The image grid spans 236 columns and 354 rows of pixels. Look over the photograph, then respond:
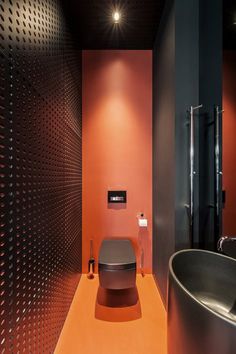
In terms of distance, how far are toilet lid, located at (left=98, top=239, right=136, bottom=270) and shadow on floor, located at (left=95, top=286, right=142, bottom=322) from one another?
48 cm

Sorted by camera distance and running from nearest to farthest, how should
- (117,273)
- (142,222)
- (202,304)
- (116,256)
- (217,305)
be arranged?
1. (202,304)
2. (217,305)
3. (117,273)
4. (116,256)
5. (142,222)

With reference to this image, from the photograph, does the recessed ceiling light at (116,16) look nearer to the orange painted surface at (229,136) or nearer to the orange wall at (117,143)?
the orange wall at (117,143)

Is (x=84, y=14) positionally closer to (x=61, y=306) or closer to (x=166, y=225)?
(x=166, y=225)

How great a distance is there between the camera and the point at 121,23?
7.20ft

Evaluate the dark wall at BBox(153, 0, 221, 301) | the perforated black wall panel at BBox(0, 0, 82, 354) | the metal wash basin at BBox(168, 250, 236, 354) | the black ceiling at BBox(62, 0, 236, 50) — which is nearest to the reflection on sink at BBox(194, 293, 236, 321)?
the metal wash basin at BBox(168, 250, 236, 354)

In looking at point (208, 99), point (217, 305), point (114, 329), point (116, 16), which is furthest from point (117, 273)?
point (116, 16)

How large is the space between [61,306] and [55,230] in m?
0.68

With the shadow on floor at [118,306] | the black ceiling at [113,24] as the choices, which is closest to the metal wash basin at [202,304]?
the shadow on floor at [118,306]

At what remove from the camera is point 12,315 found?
0.88m

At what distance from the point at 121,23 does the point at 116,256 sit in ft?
7.99

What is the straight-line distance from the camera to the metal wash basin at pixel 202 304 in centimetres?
71

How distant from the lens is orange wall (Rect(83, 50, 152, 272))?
8.56 ft

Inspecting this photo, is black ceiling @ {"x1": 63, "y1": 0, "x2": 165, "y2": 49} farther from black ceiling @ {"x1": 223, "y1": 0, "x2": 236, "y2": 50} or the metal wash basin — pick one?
the metal wash basin

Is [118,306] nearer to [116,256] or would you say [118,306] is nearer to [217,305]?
[116,256]
